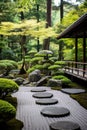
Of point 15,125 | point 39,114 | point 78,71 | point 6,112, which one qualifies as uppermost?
point 6,112

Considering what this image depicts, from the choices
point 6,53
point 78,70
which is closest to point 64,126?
point 78,70

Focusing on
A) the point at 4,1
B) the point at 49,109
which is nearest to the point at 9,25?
the point at 4,1

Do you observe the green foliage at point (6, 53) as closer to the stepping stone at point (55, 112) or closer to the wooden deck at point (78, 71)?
the wooden deck at point (78, 71)

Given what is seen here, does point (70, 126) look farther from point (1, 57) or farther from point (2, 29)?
point (1, 57)

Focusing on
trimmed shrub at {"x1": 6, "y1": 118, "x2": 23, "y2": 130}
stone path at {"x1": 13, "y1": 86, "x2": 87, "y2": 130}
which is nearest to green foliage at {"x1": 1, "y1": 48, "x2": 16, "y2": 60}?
stone path at {"x1": 13, "y1": 86, "x2": 87, "y2": 130}

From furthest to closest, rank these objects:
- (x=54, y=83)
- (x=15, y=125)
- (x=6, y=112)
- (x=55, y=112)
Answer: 1. (x=54, y=83)
2. (x=55, y=112)
3. (x=15, y=125)
4. (x=6, y=112)

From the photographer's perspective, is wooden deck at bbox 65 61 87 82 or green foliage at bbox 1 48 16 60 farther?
green foliage at bbox 1 48 16 60

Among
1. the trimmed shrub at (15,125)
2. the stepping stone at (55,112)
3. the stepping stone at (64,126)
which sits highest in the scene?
the stepping stone at (64,126)

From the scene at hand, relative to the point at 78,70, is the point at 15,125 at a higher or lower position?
lower

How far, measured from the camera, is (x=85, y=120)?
26.4 ft

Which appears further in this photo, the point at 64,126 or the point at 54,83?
the point at 54,83

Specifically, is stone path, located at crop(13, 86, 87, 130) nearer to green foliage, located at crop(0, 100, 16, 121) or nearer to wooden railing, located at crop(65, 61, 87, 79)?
green foliage, located at crop(0, 100, 16, 121)

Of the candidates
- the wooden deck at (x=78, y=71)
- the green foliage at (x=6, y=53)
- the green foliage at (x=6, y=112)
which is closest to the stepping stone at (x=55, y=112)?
the green foliage at (x=6, y=112)

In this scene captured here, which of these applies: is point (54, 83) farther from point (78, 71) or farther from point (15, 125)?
point (15, 125)
